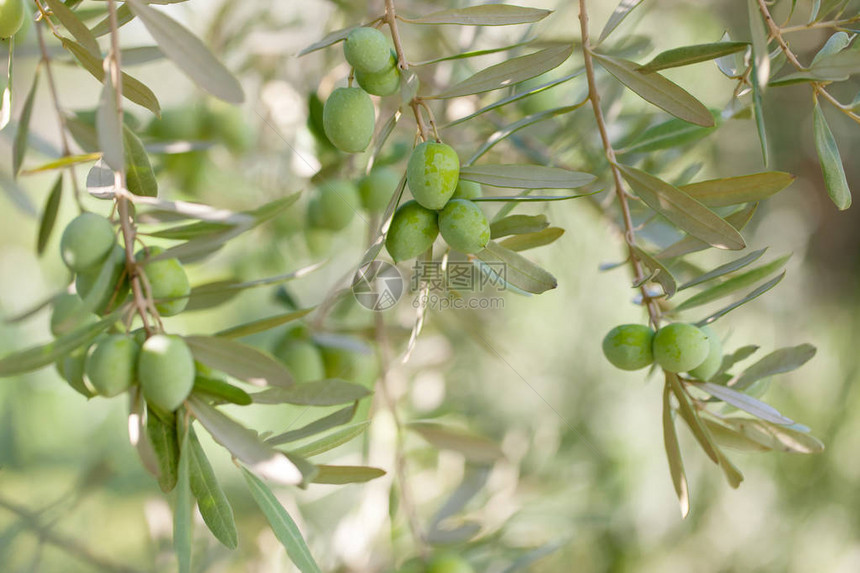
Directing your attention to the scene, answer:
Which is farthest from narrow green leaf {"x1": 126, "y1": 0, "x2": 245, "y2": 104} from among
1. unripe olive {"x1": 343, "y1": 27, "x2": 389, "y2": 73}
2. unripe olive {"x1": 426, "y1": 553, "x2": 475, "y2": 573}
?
Result: unripe olive {"x1": 426, "y1": 553, "x2": 475, "y2": 573}

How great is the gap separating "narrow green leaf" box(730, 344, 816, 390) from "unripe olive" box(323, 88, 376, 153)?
0.93 feet

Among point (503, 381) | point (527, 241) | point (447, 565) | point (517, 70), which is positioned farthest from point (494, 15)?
point (503, 381)

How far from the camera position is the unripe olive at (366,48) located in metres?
0.37

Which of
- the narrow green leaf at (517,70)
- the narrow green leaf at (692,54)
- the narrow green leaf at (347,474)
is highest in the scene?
the narrow green leaf at (517,70)

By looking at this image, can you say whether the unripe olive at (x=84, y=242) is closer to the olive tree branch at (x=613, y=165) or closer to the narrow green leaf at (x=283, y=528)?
the narrow green leaf at (x=283, y=528)

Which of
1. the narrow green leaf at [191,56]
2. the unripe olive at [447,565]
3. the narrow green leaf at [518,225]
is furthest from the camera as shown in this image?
the unripe olive at [447,565]

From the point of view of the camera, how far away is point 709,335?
1.42 feet

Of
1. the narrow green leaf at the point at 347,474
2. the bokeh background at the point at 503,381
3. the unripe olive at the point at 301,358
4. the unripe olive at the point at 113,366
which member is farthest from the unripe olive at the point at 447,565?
the unripe olive at the point at 113,366

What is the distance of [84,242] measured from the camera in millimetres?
349

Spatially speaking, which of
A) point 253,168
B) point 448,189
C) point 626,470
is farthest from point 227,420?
point 626,470

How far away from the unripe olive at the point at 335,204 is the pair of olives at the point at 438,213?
12.0 inches

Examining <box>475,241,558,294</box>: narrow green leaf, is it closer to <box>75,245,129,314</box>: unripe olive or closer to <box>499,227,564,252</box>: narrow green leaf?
<box>499,227,564,252</box>: narrow green leaf

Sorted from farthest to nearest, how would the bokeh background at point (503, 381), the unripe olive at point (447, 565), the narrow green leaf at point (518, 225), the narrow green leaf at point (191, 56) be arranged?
the bokeh background at point (503, 381)
the unripe olive at point (447, 565)
the narrow green leaf at point (518, 225)
the narrow green leaf at point (191, 56)

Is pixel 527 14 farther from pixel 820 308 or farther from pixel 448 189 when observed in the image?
pixel 820 308
